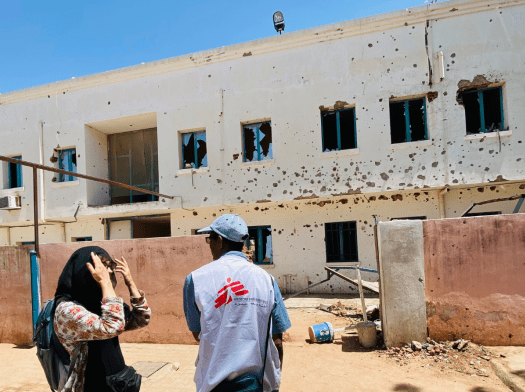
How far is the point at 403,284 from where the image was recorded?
507 cm

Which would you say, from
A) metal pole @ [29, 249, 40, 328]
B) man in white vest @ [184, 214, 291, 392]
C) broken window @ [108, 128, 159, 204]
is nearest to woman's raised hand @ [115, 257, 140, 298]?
man in white vest @ [184, 214, 291, 392]

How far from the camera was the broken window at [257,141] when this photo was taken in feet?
37.0

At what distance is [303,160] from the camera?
10547mm

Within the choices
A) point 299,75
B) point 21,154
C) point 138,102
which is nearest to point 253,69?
point 299,75

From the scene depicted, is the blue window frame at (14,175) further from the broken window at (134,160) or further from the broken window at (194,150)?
the broken window at (194,150)

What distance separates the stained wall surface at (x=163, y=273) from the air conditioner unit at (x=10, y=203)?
875 centimetres

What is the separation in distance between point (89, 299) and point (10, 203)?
13.6 m

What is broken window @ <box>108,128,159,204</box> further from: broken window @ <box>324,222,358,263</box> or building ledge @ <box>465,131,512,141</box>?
building ledge @ <box>465,131,512,141</box>

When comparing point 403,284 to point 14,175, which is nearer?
point 403,284

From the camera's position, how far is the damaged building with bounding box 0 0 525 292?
31.1 feet

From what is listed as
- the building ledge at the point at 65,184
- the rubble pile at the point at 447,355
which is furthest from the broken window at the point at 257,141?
the rubble pile at the point at 447,355

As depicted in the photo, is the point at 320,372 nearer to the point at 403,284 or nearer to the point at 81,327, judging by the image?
the point at 403,284

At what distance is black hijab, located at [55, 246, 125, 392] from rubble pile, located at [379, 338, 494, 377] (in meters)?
3.94

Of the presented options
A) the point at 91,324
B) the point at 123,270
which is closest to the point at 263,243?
the point at 123,270
